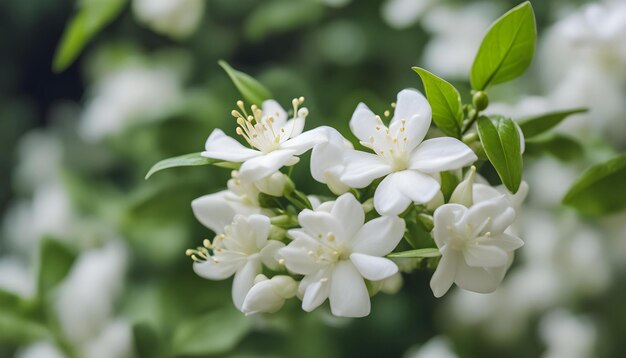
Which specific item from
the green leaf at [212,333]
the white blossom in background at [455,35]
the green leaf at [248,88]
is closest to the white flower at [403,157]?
the green leaf at [248,88]

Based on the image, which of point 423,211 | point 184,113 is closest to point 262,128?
point 423,211

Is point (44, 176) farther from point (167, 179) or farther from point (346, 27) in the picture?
point (346, 27)

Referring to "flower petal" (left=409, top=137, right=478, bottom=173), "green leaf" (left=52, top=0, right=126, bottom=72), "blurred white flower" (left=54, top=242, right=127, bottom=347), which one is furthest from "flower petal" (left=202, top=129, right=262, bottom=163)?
"blurred white flower" (left=54, top=242, right=127, bottom=347)

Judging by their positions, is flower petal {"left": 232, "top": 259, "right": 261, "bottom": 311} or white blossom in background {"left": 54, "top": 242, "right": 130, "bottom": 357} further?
white blossom in background {"left": 54, "top": 242, "right": 130, "bottom": 357}

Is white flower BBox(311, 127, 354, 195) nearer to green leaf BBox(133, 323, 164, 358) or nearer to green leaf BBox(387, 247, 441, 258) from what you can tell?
green leaf BBox(387, 247, 441, 258)

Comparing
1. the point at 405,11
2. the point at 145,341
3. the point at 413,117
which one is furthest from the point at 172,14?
the point at 413,117
